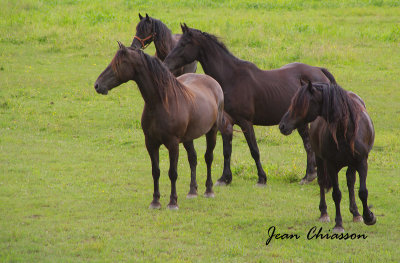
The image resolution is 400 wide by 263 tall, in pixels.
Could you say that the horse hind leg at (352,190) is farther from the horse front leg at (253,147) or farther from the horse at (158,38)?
the horse at (158,38)

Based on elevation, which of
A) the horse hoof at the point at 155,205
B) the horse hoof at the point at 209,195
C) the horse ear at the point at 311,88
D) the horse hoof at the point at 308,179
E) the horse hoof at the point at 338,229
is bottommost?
the horse hoof at the point at 308,179

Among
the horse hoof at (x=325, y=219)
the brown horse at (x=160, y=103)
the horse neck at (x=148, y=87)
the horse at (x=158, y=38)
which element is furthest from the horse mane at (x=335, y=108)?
the horse at (x=158, y=38)

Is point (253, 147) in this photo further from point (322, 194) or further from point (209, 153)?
point (322, 194)

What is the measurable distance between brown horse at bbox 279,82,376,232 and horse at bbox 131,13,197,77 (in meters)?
5.20

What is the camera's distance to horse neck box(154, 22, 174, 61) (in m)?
12.3

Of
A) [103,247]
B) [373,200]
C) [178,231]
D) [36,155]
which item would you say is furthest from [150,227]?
[36,155]

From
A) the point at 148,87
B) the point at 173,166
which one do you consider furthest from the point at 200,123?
the point at 148,87

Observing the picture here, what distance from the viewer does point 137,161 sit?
11.6 m

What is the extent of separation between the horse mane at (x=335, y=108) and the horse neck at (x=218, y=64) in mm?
3254

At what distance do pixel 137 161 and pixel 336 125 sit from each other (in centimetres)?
541

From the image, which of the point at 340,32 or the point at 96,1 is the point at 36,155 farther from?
the point at 96,1

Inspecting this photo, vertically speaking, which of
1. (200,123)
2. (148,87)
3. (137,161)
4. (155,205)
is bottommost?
(137,161)

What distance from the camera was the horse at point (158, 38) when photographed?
40.4 ft
